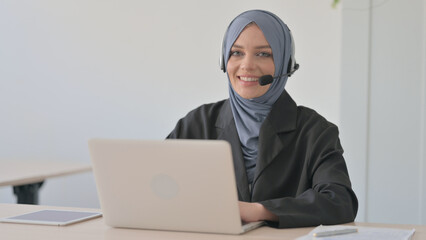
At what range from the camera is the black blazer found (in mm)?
1804

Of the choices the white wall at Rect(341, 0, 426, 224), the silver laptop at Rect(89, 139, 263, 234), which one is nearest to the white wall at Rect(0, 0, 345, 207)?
the white wall at Rect(341, 0, 426, 224)

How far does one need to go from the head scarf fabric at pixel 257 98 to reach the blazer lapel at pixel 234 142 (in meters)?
0.02

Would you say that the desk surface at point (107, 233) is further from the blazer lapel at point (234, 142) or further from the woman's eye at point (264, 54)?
the woman's eye at point (264, 54)

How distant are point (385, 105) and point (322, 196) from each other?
6.13 ft

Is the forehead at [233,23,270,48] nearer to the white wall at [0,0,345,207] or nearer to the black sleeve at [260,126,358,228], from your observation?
the black sleeve at [260,126,358,228]

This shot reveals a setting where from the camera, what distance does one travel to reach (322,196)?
1723 mm

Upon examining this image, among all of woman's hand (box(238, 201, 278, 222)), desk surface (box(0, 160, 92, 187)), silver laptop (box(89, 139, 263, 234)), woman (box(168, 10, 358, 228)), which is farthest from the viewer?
desk surface (box(0, 160, 92, 187))

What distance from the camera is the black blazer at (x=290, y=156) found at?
1.80 metres

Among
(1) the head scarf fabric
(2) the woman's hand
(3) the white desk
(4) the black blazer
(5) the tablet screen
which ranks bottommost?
(3) the white desk

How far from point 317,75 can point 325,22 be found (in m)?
0.29

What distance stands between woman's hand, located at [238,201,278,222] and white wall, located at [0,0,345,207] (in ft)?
6.54

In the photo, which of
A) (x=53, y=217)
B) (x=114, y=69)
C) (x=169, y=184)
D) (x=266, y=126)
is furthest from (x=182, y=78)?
(x=169, y=184)

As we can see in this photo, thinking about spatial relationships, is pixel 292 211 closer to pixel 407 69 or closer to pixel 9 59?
pixel 407 69

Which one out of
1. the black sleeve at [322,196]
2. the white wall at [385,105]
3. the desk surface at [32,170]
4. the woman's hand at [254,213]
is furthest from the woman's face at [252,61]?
the white wall at [385,105]
